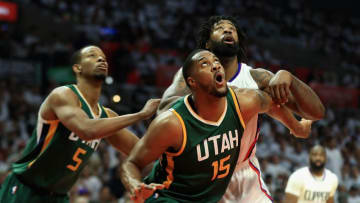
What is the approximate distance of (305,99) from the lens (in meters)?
4.00

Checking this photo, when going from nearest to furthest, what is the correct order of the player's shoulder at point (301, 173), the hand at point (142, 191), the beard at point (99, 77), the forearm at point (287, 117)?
the hand at point (142, 191) → the forearm at point (287, 117) → the beard at point (99, 77) → the player's shoulder at point (301, 173)

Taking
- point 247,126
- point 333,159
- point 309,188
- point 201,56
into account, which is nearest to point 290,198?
point 309,188

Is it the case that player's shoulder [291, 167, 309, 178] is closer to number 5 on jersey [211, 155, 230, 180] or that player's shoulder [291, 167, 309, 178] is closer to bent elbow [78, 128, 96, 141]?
number 5 on jersey [211, 155, 230, 180]

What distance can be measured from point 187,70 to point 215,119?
40 centimetres

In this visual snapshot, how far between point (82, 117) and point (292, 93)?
1678 millimetres

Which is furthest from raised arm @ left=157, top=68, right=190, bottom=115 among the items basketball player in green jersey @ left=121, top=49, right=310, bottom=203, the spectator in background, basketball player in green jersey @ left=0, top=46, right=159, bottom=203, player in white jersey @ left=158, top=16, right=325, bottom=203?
the spectator in background

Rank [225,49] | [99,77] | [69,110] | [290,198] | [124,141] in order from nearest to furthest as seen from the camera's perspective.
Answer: [225,49] → [69,110] → [99,77] → [124,141] → [290,198]

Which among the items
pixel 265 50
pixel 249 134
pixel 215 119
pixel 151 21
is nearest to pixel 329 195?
pixel 249 134

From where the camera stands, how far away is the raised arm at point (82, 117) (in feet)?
13.4

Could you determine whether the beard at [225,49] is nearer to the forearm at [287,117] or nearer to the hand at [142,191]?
the forearm at [287,117]

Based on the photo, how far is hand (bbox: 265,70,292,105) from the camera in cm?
383

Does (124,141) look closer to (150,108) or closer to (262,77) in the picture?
(150,108)

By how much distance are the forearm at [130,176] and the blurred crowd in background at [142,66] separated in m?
4.01

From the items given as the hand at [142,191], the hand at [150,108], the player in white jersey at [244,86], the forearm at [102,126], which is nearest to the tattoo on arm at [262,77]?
the player in white jersey at [244,86]
